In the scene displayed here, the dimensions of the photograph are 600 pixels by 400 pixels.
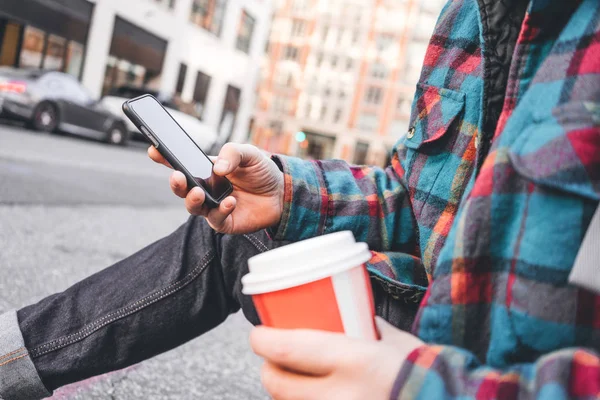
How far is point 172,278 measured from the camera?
118 centimetres

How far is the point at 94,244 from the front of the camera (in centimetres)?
319

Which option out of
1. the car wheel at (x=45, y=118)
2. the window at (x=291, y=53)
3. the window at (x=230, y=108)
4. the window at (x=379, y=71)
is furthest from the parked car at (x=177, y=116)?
the window at (x=291, y=53)

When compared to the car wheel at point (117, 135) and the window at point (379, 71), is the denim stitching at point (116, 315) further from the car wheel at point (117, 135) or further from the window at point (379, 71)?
the window at point (379, 71)

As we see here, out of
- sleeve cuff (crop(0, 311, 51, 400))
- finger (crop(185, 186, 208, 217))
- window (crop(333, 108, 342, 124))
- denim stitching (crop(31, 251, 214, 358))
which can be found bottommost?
sleeve cuff (crop(0, 311, 51, 400))

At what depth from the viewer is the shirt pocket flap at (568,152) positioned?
0.66 metres

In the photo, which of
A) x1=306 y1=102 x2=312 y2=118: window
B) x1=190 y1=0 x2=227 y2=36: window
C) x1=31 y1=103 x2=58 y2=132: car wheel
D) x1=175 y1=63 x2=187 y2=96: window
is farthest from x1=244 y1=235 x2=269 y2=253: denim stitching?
x1=306 y1=102 x2=312 y2=118: window

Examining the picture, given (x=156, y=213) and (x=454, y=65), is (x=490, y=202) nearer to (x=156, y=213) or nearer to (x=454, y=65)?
(x=454, y=65)

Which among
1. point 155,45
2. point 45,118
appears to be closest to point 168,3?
point 155,45

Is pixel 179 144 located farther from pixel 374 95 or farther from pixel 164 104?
pixel 374 95

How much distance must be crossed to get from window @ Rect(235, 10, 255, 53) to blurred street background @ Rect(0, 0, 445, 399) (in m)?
0.09

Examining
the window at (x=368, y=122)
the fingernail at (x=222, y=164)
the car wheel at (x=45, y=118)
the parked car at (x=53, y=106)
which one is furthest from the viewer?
the window at (x=368, y=122)

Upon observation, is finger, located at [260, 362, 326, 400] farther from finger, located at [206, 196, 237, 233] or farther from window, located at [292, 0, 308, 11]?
window, located at [292, 0, 308, 11]

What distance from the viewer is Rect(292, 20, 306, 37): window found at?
1651 inches

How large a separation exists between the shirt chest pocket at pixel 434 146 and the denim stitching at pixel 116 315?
522 mm
